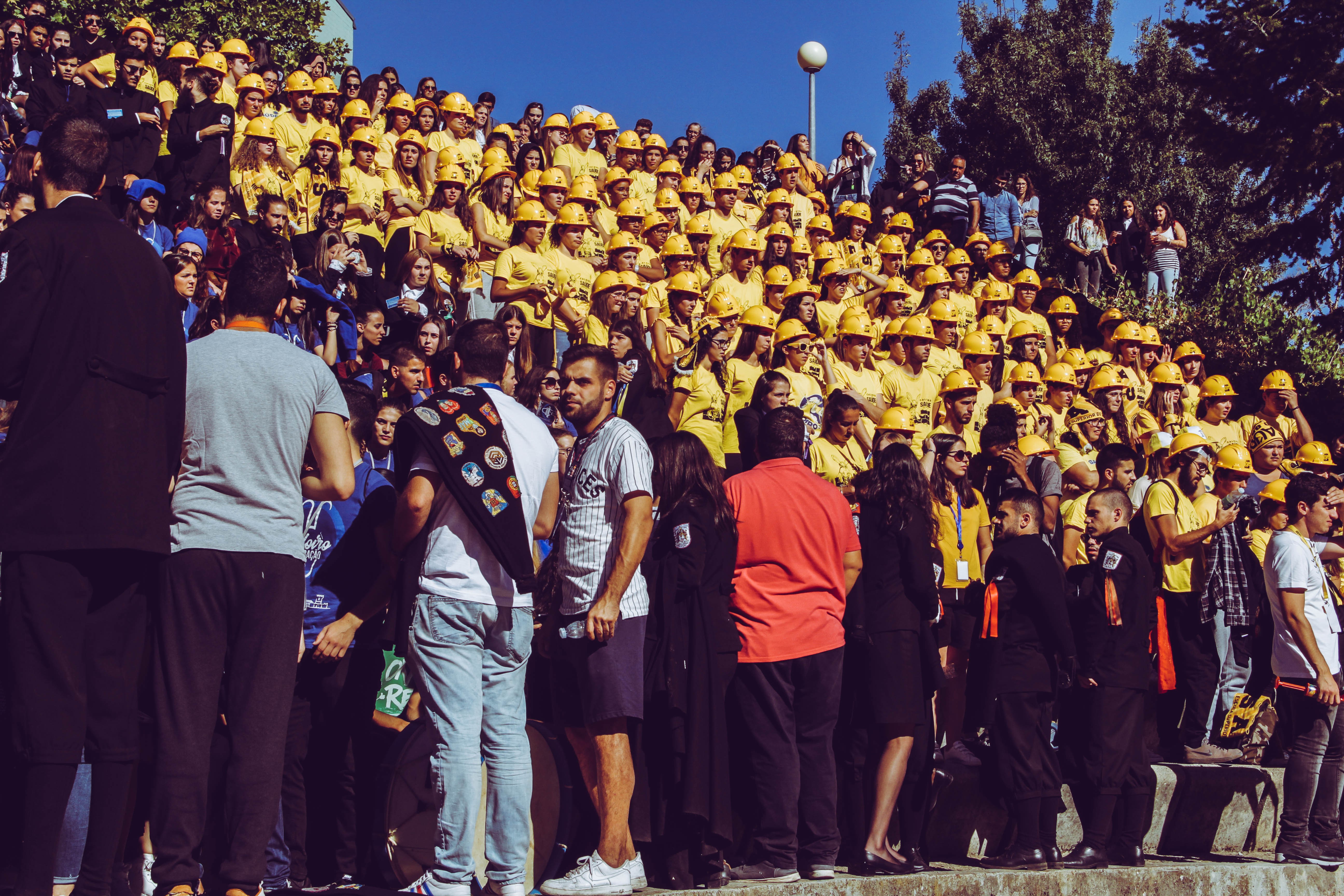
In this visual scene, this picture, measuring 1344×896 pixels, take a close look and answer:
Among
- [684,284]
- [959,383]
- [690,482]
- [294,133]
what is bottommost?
[690,482]

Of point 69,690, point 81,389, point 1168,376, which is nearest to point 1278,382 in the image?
point 1168,376

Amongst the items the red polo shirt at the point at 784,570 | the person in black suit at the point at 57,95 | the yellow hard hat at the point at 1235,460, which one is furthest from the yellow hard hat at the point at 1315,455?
the person in black suit at the point at 57,95

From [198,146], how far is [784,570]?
871 cm

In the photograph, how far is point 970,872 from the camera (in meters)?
A: 6.47

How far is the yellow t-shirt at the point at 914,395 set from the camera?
39.2 feet

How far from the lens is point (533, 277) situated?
11.8 meters

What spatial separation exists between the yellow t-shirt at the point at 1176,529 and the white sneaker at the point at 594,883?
5.28 m

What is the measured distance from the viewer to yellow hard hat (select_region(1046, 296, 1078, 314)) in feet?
53.1

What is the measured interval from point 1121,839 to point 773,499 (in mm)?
3011

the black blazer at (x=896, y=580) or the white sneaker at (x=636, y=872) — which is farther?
the black blazer at (x=896, y=580)

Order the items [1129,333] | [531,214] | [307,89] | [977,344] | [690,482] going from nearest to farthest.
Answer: [690,482] < [531,214] < [977,344] < [307,89] < [1129,333]

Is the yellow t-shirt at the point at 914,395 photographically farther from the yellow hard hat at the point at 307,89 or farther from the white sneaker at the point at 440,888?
the white sneaker at the point at 440,888

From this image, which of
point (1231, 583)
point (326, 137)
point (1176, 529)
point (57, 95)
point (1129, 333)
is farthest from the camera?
point (1129, 333)

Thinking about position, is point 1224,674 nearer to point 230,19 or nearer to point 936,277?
point 936,277
